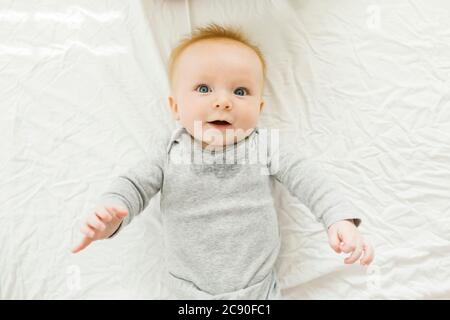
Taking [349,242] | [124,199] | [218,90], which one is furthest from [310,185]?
[124,199]

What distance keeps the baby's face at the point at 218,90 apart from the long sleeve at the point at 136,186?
0.10 metres

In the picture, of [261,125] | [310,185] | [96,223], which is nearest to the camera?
[96,223]

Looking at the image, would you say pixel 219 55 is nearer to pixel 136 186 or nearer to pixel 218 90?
pixel 218 90

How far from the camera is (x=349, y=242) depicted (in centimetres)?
81

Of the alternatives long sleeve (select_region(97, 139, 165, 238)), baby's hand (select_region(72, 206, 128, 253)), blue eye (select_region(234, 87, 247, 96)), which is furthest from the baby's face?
baby's hand (select_region(72, 206, 128, 253))

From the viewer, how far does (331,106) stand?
3.62 feet

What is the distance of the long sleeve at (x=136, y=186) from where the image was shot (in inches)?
35.1

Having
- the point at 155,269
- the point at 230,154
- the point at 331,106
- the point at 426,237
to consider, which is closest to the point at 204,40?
the point at 230,154

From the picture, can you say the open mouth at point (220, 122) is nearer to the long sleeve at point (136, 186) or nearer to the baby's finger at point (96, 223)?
the long sleeve at point (136, 186)

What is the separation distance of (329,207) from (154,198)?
1.34 ft

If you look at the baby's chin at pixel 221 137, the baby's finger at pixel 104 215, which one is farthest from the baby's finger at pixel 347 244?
the baby's finger at pixel 104 215

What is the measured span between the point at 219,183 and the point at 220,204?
Result: 0.04 m

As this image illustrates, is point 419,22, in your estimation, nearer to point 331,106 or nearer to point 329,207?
point 331,106

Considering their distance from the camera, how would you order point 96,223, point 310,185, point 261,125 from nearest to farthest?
point 96,223, point 310,185, point 261,125
